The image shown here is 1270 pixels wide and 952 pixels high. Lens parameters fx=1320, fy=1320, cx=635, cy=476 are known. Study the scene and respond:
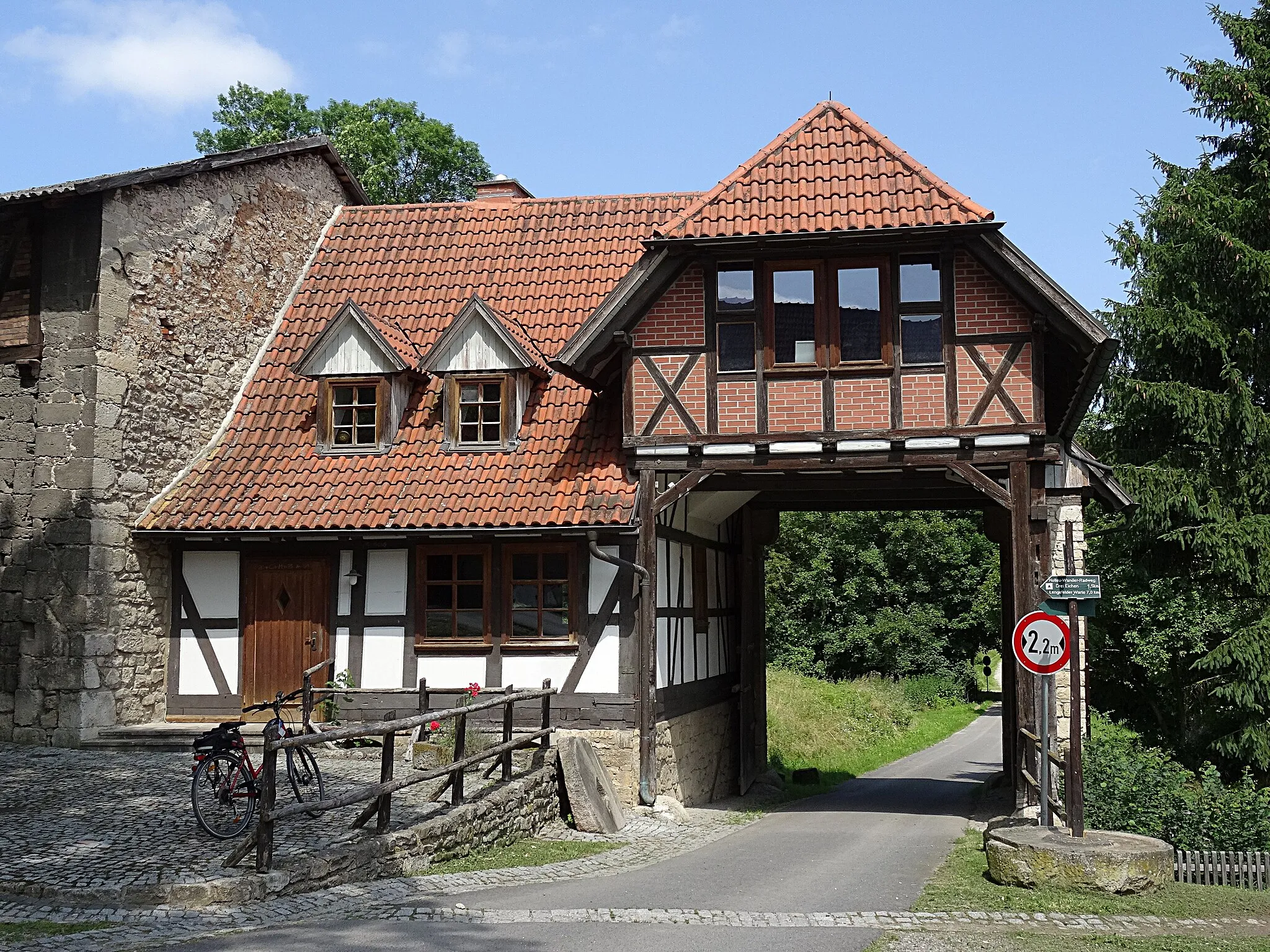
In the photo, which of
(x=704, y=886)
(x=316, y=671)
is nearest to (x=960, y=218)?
(x=704, y=886)

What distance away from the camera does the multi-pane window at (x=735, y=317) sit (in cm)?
1619

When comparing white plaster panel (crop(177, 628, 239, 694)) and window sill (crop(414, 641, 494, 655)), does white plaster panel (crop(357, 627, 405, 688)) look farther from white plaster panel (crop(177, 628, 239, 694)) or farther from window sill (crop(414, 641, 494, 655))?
white plaster panel (crop(177, 628, 239, 694))

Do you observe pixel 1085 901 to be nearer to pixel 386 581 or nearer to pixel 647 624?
pixel 647 624

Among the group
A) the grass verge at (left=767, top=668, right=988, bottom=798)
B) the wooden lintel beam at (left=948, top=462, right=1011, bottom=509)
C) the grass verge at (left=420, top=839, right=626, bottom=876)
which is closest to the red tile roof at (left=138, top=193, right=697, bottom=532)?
the wooden lintel beam at (left=948, top=462, right=1011, bottom=509)

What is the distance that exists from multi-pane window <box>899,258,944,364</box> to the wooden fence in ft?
19.5

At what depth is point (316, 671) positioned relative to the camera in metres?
16.9

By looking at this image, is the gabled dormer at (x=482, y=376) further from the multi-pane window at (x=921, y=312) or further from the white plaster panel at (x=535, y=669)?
the multi-pane window at (x=921, y=312)

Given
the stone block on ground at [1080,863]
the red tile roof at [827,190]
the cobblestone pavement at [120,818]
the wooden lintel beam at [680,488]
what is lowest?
the stone block on ground at [1080,863]

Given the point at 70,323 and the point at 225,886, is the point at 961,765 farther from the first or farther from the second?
the point at 225,886

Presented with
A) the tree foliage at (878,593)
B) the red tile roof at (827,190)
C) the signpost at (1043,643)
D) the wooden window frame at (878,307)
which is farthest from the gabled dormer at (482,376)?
the tree foliage at (878,593)

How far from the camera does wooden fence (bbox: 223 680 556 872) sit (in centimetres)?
983

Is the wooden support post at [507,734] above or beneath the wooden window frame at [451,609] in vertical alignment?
beneath

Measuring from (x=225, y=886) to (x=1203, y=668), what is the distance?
54.8 feet

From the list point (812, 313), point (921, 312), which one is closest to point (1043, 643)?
point (921, 312)
